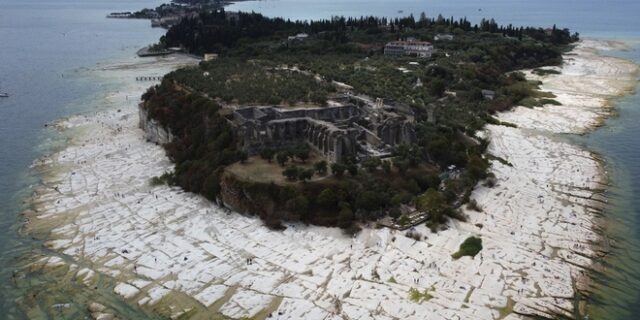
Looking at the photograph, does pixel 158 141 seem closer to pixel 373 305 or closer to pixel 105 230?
pixel 105 230

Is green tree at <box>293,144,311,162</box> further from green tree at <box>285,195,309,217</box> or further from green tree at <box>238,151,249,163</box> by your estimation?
green tree at <box>285,195,309,217</box>

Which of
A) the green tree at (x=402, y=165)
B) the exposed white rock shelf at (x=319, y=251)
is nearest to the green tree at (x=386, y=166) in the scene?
the green tree at (x=402, y=165)

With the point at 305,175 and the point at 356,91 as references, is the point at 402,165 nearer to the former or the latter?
the point at 305,175

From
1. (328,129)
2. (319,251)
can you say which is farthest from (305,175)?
(319,251)

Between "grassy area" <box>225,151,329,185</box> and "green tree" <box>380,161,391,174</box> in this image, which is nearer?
"grassy area" <box>225,151,329,185</box>

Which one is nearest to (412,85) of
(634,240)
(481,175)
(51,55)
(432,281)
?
(481,175)

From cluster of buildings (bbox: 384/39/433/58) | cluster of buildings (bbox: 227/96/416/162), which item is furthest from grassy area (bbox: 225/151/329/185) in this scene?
cluster of buildings (bbox: 384/39/433/58)
